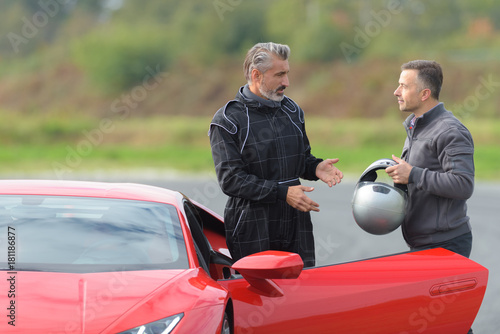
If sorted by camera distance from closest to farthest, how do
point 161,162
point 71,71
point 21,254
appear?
point 21,254, point 161,162, point 71,71

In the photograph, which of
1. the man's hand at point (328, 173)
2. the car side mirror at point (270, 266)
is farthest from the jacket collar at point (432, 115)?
the car side mirror at point (270, 266)

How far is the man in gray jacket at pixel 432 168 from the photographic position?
4797 mm

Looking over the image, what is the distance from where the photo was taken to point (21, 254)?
409 centimetres

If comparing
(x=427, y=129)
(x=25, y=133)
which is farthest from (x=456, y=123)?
(x=25, y=133)

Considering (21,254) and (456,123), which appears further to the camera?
(456,123)

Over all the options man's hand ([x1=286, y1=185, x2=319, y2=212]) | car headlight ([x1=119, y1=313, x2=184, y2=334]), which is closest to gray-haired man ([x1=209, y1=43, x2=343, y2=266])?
man's hand ([x1=286, y1=185, x2=319, y2=212])

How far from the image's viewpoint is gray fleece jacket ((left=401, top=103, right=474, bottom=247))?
4781 mm

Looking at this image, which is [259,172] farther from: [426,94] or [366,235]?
[366,235]

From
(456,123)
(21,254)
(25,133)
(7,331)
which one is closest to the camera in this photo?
(7,331)

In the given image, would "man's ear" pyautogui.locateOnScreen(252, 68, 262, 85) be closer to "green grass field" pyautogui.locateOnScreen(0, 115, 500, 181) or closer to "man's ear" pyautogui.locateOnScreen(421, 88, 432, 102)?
"man's ear" pyautogui.locateOnScreen(421, 88, 432, 102)

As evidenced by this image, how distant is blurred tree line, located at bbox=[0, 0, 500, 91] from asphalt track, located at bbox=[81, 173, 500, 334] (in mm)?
41631

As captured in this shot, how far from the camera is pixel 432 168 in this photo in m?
4.97

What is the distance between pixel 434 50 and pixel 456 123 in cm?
5925

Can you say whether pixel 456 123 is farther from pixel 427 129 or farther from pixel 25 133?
pixel 25 133
